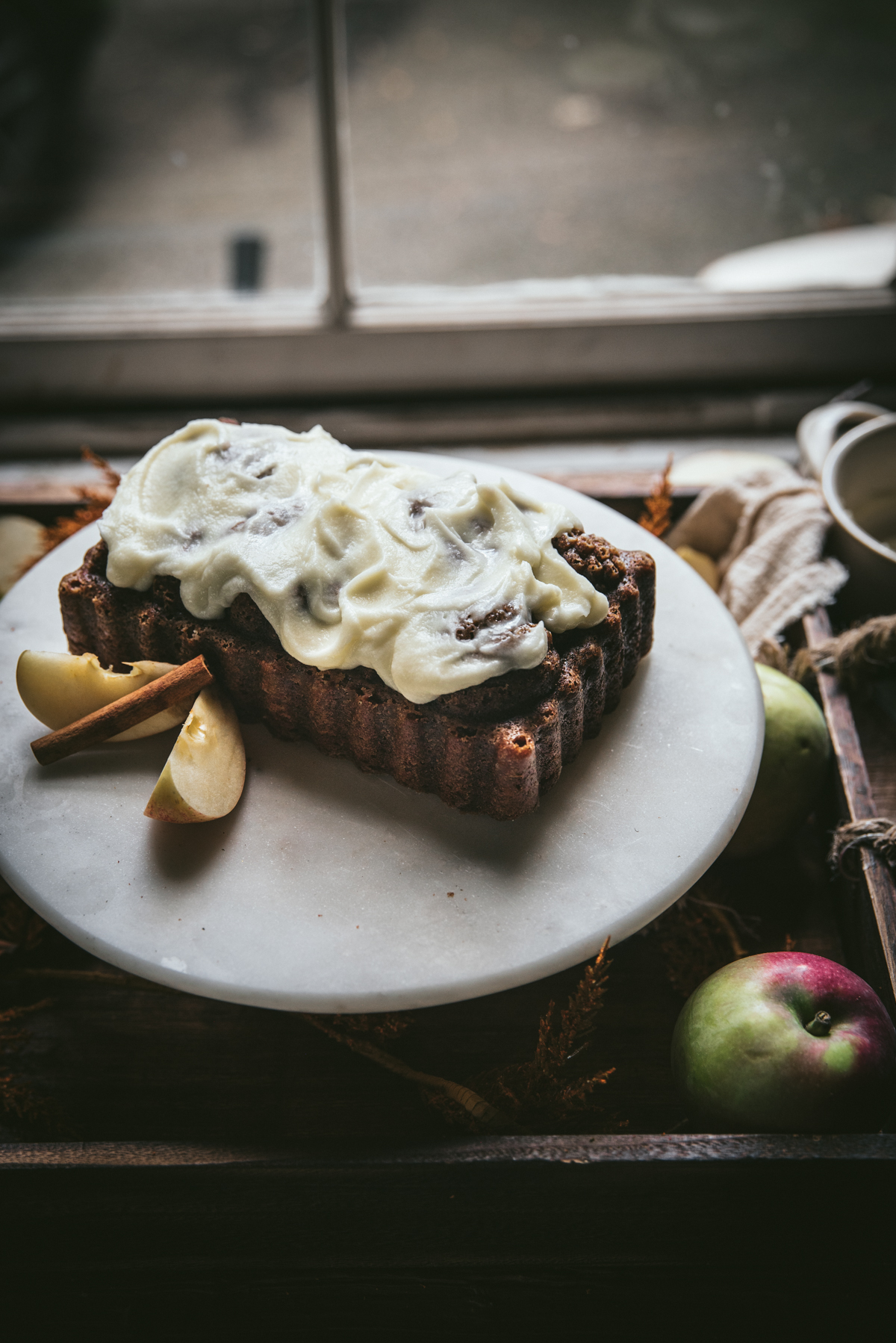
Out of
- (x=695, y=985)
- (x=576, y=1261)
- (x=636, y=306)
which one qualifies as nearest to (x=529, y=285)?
(x=636, y=306)

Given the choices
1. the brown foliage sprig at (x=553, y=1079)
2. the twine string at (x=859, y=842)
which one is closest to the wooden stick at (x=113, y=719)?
the brown foliage sprig at (x=553, y=1079)

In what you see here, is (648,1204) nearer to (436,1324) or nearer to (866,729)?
(436,1324)

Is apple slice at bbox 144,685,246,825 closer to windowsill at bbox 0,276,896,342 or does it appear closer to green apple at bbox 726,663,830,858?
green apple at bbox 726,663,830,858

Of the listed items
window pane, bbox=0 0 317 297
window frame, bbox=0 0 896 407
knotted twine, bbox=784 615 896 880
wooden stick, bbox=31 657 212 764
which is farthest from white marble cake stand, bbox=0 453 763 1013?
window pane, bbox=0 0 317 297

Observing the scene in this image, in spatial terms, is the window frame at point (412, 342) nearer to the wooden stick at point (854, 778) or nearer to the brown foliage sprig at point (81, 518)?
the brown foliage sprig at point (81, 518)

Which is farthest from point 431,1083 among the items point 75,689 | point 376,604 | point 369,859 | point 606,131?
point 606,131

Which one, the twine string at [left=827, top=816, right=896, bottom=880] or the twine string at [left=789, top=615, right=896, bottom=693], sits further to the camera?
the twine string at [left=789, top=615, right=896, bottom=693]
